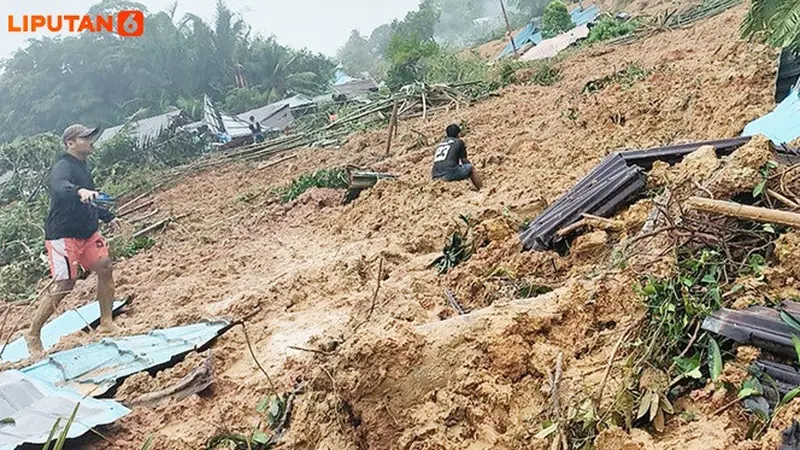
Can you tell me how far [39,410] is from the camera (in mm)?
3041

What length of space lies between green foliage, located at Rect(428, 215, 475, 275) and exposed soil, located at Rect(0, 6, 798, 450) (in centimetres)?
12

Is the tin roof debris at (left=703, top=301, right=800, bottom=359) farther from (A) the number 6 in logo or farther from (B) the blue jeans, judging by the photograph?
(A) the number 6 in logo

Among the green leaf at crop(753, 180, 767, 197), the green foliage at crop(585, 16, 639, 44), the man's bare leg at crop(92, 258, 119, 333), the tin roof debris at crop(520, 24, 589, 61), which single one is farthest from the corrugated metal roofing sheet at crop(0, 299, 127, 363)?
the tin roof debris at crop(520, 24, 589, 61)

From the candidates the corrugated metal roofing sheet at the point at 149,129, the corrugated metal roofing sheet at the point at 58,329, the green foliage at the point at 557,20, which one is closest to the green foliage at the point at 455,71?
the green foliage at the point at 557,20

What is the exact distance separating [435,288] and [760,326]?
218cm

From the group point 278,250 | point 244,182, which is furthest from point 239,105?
point 278,250

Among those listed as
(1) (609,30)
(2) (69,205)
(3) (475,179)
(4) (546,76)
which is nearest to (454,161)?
(3) (475,179)

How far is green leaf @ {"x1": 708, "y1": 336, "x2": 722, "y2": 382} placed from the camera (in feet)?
6.78

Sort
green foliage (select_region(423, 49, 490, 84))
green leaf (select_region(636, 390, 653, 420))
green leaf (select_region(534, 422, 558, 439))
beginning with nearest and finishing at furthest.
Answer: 1. green leaf (select_region(636, 390, 653, 420))
2. green leaf (select_region(534, 422, 558, 439))
3. green foliage (select_region(423, 49, 490, 84))

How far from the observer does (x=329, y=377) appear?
9.16 feet

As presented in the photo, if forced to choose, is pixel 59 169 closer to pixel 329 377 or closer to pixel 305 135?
pixel 329 377

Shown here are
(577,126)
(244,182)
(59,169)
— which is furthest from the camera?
(244,182)

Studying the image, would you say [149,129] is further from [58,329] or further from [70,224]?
[70,224]

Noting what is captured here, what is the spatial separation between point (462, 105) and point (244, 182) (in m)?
5.16
